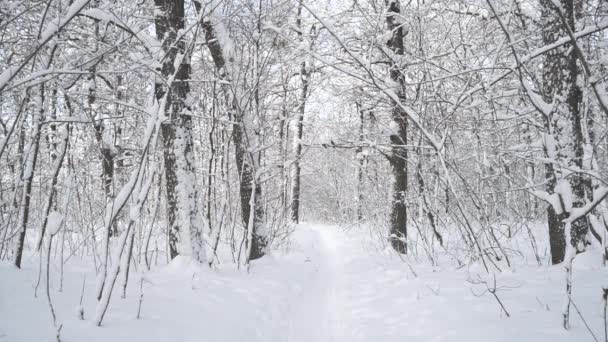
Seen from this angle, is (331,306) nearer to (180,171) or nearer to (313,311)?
(313,311)

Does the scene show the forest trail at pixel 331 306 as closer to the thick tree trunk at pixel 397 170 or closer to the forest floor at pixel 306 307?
the forest floor at pixel 306 307

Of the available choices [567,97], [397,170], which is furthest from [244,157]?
[567,97]

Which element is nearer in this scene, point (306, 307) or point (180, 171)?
point (180, 171)

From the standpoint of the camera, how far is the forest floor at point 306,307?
233 cm

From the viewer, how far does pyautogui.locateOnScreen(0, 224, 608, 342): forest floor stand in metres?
2.33

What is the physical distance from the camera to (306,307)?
477cm

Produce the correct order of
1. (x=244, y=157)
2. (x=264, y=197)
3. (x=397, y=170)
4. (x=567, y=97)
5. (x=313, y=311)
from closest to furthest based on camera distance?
(x=567, y=97) → (x=313, y=311) → (x=244, y=157) → (x=264, y=197) → (x=397, y=170)

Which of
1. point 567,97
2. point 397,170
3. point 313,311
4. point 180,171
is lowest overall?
point 313,311

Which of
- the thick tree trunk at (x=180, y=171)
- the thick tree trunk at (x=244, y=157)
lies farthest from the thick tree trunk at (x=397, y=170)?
the thick tree trunk at (x=180, y=171)

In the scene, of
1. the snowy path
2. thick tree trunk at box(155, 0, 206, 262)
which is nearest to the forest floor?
the snowy path

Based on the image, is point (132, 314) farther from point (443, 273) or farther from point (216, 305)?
point (443, 273)

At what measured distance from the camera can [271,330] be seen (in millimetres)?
3512

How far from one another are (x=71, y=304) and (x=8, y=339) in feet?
2.30

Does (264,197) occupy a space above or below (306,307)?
above
